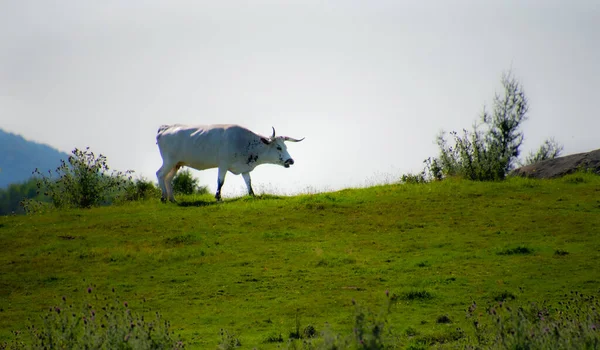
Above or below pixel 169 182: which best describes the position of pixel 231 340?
below

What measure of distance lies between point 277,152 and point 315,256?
35.1 ft

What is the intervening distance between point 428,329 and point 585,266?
17.9 feet

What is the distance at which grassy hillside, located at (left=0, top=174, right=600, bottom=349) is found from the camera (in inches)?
604

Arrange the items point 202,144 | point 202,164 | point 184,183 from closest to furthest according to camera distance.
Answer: point 202,144
point 202,164
point 184,183

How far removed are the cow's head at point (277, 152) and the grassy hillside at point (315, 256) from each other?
1.98 meters

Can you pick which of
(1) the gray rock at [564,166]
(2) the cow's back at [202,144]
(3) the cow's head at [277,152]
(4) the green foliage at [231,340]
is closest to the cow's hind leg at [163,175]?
(2) the cow's back at [202,144]

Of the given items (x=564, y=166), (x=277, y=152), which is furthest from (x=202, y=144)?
(x=564, y=166)

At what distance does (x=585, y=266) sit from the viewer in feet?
57.0

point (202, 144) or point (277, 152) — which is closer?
point (202, 144)

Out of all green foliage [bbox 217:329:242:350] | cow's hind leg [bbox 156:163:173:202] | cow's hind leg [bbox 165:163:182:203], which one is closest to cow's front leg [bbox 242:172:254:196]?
cow's hind leg [bbox 165:163:182:203]

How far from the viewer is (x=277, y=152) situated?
98.0 feet

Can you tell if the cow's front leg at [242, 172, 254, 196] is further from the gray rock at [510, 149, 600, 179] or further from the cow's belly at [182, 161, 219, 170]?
the gray rock at [510, 149, 600, 179]

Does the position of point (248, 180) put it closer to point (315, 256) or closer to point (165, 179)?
point (165, 179)

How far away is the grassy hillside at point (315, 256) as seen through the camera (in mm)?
15352
